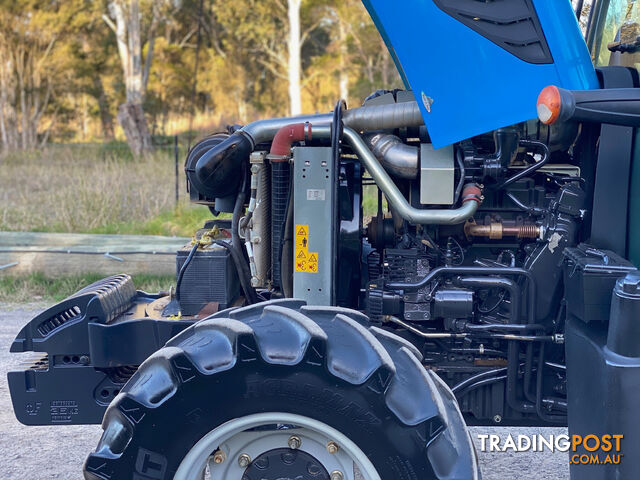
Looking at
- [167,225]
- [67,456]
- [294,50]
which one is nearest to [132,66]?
[294,50]

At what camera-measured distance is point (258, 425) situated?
2.49 metres

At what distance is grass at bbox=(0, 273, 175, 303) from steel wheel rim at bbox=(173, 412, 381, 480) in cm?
468

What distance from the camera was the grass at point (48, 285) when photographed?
23.2 feet

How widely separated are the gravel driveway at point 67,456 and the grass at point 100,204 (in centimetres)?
502

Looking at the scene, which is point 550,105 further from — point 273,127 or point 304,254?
point 273,127

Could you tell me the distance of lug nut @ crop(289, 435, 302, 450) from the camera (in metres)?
2.56

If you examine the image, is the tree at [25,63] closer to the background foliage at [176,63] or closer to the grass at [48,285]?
the background foliage at [176,63]

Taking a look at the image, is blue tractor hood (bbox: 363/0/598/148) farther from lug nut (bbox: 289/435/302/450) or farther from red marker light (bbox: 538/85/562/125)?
lug nut (bbox: 289/435/302/450)

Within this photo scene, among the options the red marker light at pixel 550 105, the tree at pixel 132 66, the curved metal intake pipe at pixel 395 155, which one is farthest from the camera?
the tree at pixel 132 66

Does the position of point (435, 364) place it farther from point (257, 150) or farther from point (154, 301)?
point (154, 301)

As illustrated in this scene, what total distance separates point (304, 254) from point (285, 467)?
85cm

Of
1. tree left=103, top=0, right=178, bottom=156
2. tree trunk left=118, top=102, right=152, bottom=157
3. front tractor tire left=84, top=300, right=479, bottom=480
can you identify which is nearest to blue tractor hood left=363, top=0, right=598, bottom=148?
front tractor tire left=84, top=300, right=479, bottom=480

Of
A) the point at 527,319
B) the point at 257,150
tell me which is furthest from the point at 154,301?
the point at 527,319

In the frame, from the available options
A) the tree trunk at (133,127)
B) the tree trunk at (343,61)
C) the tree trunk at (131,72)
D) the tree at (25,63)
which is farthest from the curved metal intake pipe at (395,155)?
the tree trunk at (343,61)
